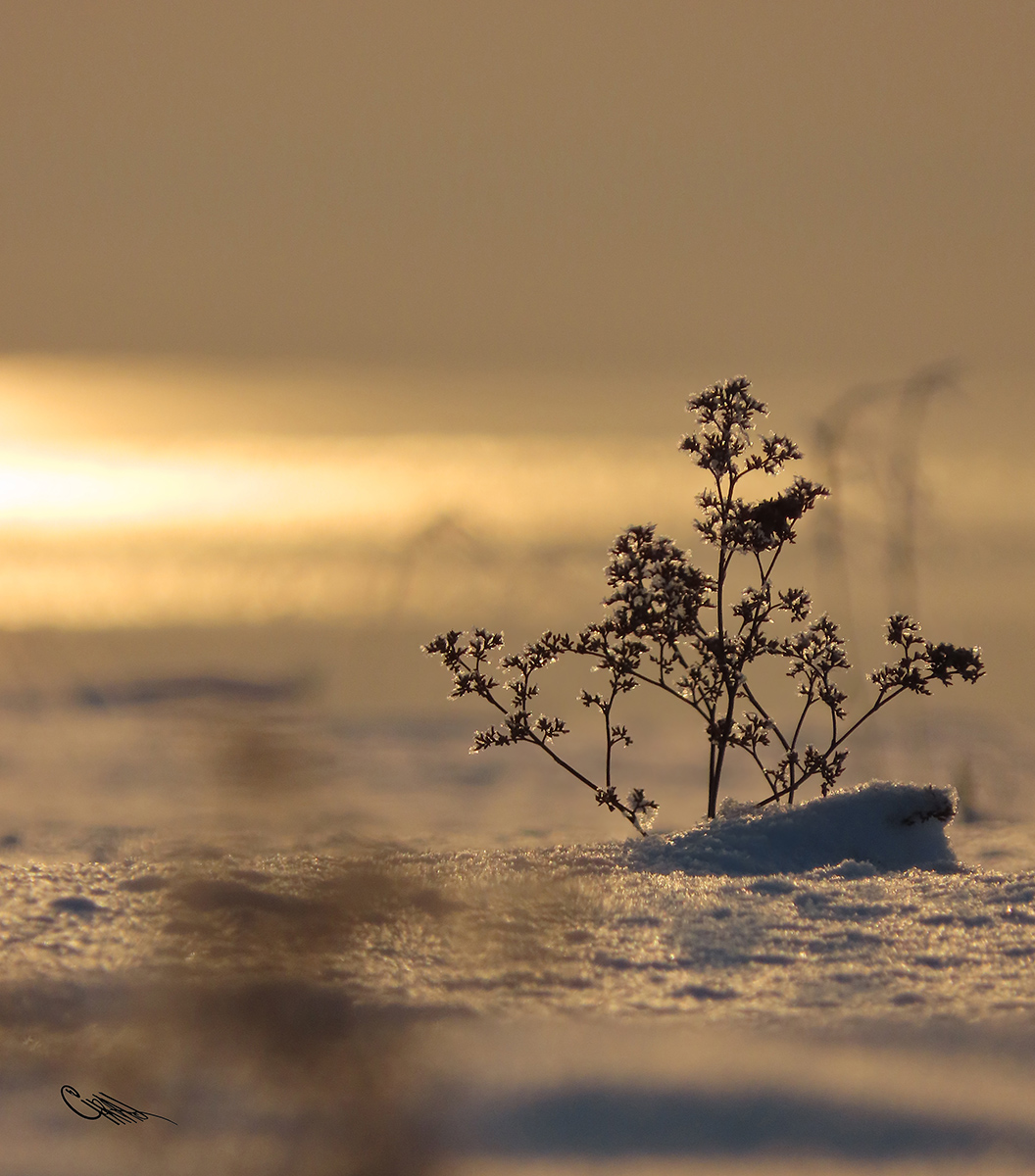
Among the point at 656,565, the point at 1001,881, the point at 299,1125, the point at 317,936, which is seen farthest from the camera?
the point at 656,565

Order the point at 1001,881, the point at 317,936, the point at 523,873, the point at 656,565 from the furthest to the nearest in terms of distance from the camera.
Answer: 1. the point at 656,565
2. the point at 1001,881
3. the point at 523,873
4. the point at 317,936

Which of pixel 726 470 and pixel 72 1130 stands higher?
pixel 726 470

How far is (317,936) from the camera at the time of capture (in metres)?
4.38

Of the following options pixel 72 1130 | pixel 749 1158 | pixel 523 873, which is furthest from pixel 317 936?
pixel 523 873

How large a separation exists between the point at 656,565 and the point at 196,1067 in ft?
53.3

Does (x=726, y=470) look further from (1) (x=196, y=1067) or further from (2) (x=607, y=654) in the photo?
(1) (x=196, y=1067)

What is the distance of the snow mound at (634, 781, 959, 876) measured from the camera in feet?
47.3
